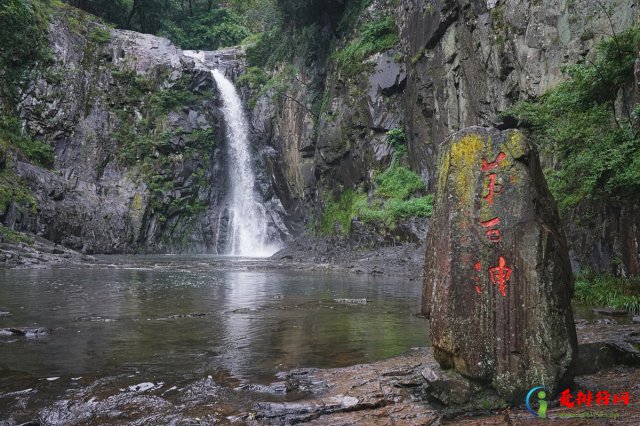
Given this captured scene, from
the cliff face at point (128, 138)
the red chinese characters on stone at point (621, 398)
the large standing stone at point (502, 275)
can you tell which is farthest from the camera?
the cliff face at point (128, 138)

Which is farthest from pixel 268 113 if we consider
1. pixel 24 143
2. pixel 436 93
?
pixel 24 143

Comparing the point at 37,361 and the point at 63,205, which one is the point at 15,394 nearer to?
the point at 37,361

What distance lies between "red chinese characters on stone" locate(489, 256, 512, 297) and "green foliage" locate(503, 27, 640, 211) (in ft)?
18.7

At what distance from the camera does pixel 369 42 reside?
85.2 feet

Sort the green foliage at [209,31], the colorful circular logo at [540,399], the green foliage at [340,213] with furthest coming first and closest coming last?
the green foliage at [209,31] → the green foliage at [340,213] → the colorful circular logo at [540,399]

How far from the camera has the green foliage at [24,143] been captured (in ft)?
87.4

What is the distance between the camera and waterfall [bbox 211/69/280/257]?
32.9 m

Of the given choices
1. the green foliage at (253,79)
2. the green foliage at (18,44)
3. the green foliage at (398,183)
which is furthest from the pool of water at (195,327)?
the green foliage at (253,79)

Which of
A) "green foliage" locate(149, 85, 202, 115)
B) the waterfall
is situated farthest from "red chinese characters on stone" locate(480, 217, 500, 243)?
"green foliage" locate(149, 85, 202, 115)

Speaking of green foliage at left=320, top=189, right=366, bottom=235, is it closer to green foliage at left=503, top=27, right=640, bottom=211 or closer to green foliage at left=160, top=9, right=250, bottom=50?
green foliage at left=503, top=27, right=640, bottom=211

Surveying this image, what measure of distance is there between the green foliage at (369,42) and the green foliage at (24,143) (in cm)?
1826

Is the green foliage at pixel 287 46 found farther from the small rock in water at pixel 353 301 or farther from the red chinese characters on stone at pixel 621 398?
the red chinese characters on stone at pixel 621 398

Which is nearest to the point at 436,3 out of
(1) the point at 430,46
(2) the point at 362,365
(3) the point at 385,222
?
(1) the point at 430,46

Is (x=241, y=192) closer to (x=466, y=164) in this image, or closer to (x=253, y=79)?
(x=253, y=79)
